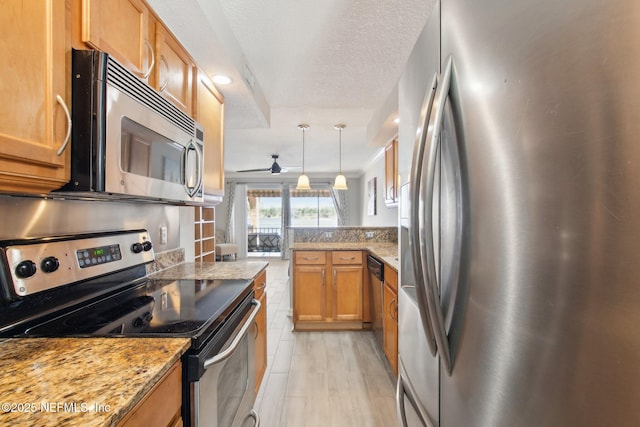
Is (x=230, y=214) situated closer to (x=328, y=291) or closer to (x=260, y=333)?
(x=328, y=291)

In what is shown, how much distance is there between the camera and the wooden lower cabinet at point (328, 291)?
10.3 feet

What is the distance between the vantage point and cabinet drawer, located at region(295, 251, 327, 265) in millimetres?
3170

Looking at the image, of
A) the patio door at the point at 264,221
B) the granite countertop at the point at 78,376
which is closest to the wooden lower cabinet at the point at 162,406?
the granite countertop at the point at 78,376

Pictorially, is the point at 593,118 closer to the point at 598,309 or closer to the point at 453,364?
the point at 598,309

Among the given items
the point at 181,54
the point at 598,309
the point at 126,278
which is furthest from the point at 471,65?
the point at 126,278

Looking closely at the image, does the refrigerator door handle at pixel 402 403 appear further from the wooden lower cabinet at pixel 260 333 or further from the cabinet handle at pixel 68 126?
the cabinet handle at pixel 68 126

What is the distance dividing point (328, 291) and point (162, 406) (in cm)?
252

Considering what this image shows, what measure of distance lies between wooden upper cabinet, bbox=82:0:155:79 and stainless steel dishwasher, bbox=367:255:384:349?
6.94ft

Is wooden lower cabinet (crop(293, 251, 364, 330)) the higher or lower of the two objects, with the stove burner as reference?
lower

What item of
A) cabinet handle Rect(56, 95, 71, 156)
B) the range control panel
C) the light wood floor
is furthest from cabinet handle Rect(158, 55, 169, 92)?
the light wood floor

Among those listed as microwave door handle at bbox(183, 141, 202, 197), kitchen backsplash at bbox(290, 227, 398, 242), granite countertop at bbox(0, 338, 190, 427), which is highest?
microwave door handle at bbox(183, 141, 202, 197)

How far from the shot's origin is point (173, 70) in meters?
1.50

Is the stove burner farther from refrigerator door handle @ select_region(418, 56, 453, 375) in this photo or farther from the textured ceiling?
the textured ceiling

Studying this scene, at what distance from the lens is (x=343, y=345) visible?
111 inches
